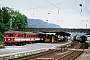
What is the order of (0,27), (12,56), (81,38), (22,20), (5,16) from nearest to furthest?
1. (12,56)
2. (81,38)
3. (0,27)
4. (5,16)
5. (22,20)

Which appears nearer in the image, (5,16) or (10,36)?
(10,36)

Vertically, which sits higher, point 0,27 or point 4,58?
point 0,27

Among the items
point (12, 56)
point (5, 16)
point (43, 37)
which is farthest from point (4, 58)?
point (5, 16)

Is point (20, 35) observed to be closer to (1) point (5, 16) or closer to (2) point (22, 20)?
(1) point (5, 16)

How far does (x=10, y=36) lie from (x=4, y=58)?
23.8 m

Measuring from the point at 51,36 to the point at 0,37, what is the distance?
15.6m

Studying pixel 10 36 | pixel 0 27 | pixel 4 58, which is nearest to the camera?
pixel 4 58

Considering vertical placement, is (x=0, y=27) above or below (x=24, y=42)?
above

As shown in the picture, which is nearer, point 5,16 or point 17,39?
point 17,39

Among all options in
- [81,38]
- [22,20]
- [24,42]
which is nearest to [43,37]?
[81,38]

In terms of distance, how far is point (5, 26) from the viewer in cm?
8788

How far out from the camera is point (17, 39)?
4675 centimetres

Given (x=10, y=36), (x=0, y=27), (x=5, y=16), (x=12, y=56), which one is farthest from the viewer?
(x=5, y=16)

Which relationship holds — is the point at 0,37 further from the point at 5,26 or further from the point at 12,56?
the point at 12,56
